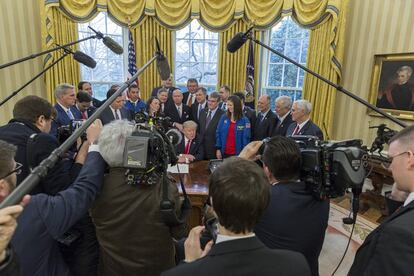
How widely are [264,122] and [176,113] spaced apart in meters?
1.50

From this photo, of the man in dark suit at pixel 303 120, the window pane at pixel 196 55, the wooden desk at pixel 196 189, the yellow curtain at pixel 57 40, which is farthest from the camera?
the window pane at pixel 196 55

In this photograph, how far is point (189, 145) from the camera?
10.6 feet

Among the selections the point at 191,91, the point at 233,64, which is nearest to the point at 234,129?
the point at 191,91

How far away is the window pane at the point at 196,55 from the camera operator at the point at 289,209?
185 inches

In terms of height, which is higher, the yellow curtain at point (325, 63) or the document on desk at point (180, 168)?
the yellow curtain at point (325, 63)

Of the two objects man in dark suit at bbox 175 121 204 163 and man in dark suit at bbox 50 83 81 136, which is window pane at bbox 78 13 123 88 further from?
man in dark suit at bbox 175 121 204 163

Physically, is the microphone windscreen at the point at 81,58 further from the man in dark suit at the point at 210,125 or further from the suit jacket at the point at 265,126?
the suit jacket at the point at 265,126

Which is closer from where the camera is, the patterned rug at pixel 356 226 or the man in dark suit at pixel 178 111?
the patterned rug at pixel 356 226

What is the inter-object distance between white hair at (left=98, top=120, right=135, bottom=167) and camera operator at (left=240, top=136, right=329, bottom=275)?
2.27 feet

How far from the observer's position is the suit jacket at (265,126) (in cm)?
392

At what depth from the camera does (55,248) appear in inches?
45.3

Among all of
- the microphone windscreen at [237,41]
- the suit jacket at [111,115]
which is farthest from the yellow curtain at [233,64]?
the microphone windscreen at [237,41]

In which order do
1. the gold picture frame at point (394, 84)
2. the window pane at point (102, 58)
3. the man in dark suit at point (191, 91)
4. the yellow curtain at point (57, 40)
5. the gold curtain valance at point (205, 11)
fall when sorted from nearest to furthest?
the gold picture frame at point (394, 84)
the yellow curtain at point (57, 40)
the gold curtain valance at point (205, 11)
the man in dark suit at point (191, 91)
the window pane at point (102, 58)

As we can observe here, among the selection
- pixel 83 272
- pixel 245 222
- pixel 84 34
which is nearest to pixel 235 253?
pixel 245 222
